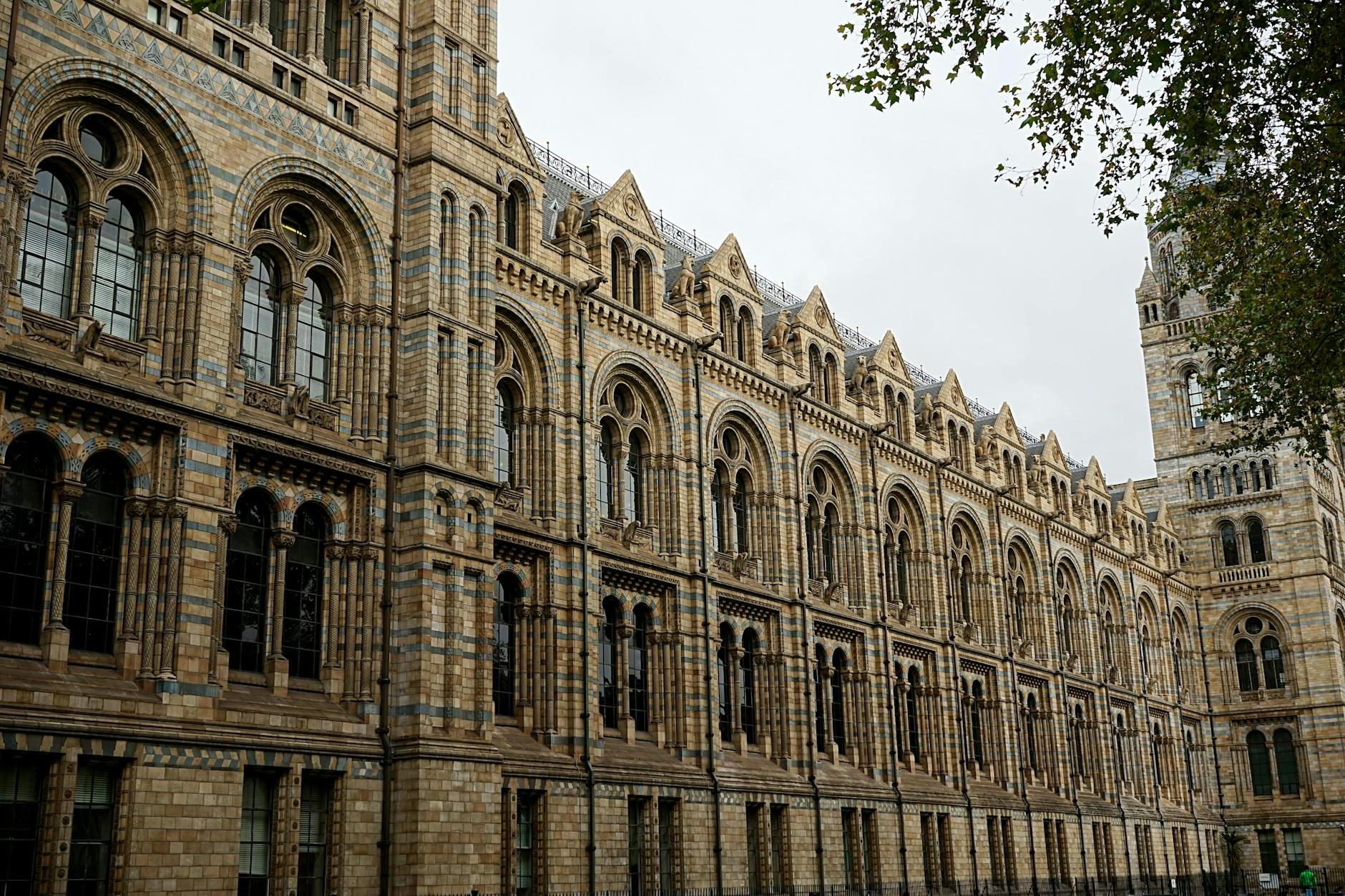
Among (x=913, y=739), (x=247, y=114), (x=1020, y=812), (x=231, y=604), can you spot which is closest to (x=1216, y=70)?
(x=247, y=114)

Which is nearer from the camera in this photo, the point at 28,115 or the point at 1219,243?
the point at 28,115

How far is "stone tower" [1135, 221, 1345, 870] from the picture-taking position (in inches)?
2940

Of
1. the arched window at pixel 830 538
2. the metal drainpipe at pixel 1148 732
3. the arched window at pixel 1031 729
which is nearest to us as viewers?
the arched window at pixel 830 538

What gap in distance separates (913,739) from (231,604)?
31917 millimetres

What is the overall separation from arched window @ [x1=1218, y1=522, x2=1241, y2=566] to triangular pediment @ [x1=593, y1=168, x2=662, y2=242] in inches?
1948

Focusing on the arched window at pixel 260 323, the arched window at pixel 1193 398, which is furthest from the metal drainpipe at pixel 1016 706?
the arched window at pixel 260 323

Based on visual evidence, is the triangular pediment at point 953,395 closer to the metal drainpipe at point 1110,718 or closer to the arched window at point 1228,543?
the metal drainpipe at point 1110,718

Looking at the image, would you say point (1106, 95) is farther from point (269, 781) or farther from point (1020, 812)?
point (1020, 812)

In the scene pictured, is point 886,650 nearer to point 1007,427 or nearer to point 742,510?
point 742,510

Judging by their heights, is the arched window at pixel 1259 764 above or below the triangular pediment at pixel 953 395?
below

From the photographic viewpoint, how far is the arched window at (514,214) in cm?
3722

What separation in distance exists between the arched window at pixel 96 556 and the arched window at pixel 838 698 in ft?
91.1

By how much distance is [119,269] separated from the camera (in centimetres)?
2575

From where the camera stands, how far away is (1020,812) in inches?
2200
